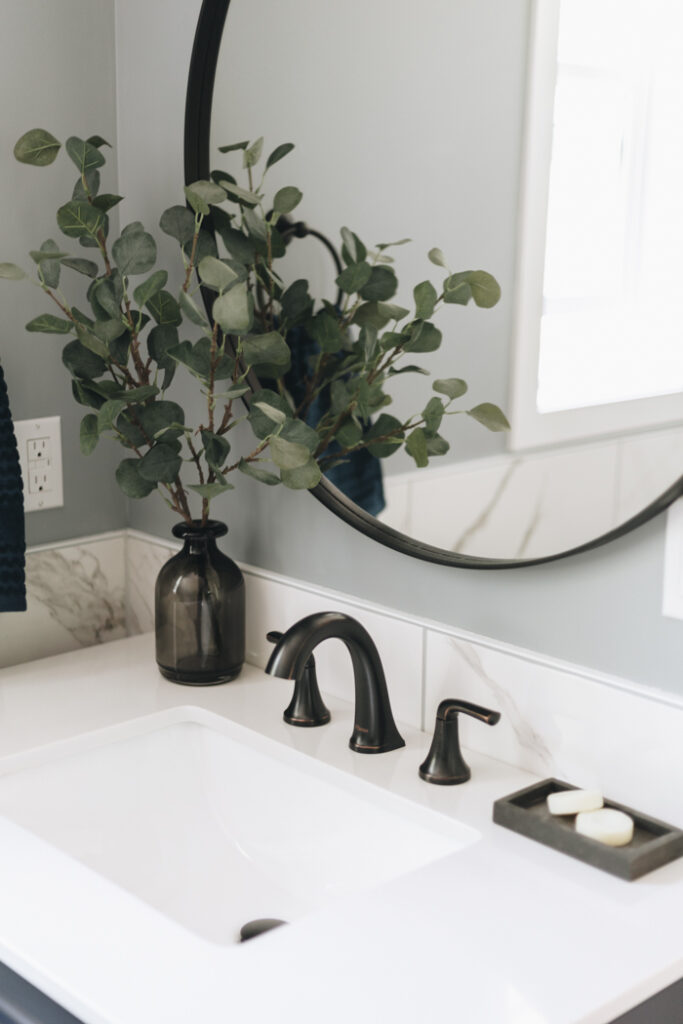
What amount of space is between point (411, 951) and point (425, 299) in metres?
0.67

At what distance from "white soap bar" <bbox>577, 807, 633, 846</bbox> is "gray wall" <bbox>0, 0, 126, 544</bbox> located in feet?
2.96

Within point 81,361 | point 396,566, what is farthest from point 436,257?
point 81,361

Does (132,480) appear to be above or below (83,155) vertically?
below

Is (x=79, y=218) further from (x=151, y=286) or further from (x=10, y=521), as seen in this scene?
(x=10, y=521)

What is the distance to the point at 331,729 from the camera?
1.38 metres

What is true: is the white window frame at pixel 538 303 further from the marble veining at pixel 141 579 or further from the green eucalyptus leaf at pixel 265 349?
the marble veining at pixel 141 579

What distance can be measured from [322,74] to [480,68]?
261mm

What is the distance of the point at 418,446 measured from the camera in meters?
1.28

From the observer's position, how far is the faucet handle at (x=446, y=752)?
122cm

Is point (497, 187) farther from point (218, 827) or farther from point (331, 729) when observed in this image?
point (218, 827)

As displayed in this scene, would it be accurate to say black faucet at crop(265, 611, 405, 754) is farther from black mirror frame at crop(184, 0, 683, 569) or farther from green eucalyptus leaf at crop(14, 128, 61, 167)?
green eucalyptus leaf at crop(14, 128, 61, 167)

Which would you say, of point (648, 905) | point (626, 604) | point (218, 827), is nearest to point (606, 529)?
point (626, 604)

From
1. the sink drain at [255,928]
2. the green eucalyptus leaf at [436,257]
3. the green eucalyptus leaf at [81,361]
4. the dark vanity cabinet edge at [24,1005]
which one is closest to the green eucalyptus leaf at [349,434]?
the green eucalyptus leaf at [436,257]

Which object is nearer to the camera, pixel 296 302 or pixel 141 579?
pixel 296 302
